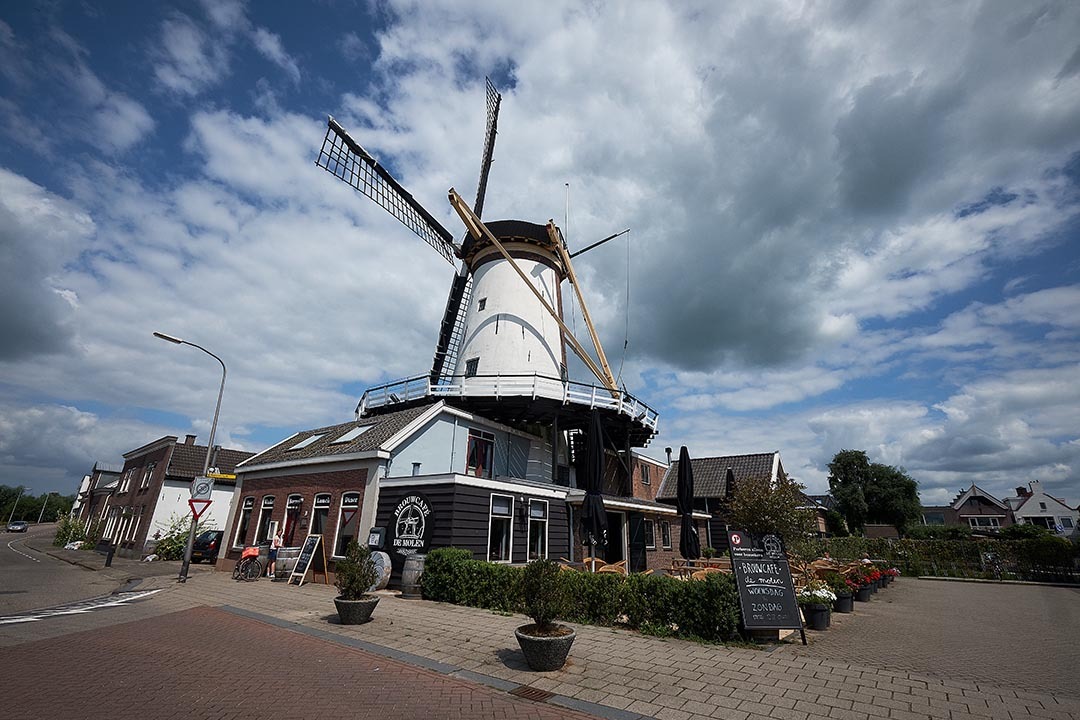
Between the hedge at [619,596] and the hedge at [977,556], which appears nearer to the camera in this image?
the hedge at [619,596]

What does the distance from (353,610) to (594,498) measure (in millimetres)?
8285

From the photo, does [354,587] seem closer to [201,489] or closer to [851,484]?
[201,489]

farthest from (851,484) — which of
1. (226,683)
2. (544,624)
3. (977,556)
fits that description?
(226,683)

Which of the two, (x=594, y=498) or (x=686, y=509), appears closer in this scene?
(x=594, y=498)

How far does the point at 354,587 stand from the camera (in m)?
9.80

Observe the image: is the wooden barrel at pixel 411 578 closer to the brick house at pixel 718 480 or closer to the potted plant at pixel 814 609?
the potted plant at pixel 814 609

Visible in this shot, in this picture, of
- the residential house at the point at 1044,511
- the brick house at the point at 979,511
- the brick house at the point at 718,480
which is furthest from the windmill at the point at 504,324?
the residential house at the point at 1044,511

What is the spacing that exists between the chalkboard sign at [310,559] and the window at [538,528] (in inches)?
266

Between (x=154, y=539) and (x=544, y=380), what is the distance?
84.3 feet

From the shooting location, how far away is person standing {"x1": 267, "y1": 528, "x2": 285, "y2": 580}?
1728 centimetres

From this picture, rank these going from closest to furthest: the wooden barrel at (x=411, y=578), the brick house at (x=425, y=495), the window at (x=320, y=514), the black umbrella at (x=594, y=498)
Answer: the wooden barrel at (x=411, y=578)
the brick house at (x=425, y=495)
the black umbrella at (x=594, y=498)
the window at (x=320, y=514)

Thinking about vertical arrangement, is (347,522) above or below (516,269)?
below

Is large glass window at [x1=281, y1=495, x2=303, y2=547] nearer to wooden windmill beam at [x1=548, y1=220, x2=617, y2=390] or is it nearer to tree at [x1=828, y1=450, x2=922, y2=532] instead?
wooden windmill beam at [x1=548, y1=220, x2=617, y2=390]

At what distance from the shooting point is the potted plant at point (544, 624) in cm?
697
